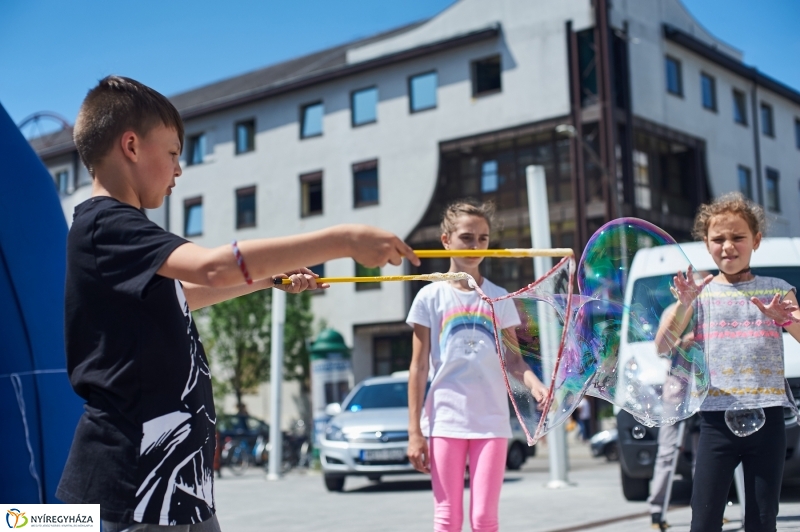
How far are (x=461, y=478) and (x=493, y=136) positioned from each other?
1192 inches

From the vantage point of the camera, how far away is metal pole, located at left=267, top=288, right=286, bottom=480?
54.3ft

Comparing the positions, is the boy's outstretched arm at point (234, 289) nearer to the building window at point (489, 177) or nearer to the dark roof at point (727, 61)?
the building window at point (489, 177)

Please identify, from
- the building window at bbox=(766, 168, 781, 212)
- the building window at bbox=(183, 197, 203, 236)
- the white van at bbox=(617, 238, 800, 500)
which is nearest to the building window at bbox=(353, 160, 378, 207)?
the building window at bbox=(183, 197, 203, 236)

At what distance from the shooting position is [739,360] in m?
4.41

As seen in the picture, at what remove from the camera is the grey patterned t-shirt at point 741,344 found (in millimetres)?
4301

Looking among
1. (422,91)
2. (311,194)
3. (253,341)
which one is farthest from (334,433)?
(311,194)

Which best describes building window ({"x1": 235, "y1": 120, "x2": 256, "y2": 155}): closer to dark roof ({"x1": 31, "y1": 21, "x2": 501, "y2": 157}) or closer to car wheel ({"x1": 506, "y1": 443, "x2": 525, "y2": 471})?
dark roof ({"x1": 31, "y1": 21, "x2": 501, "y2": 157})

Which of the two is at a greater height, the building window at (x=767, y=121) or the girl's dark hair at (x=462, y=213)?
the building window at (x=767, y=121)

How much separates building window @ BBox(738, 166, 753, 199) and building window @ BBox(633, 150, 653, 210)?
6.42 metres

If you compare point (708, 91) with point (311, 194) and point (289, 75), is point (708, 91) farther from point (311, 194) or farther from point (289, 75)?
point (289, 75)

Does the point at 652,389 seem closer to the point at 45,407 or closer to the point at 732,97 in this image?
the point at 45,407

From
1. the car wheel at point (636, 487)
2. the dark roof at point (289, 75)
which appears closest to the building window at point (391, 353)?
the dark roof at point (289, 75)

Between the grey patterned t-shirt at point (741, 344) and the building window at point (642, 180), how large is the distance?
29597 millimetres

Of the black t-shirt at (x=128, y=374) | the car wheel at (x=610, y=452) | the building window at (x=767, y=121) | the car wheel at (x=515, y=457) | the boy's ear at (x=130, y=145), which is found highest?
the building window at (x=767, y=121)
